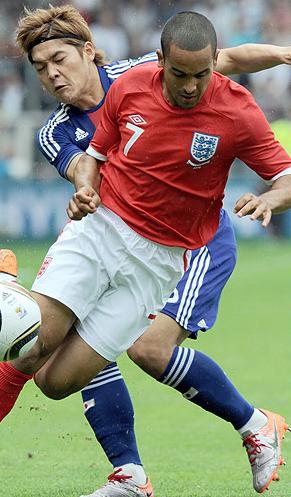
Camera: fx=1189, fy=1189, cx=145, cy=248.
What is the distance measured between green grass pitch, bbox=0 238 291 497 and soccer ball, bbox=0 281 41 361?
3.35ft

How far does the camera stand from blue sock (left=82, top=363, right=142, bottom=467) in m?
5.96

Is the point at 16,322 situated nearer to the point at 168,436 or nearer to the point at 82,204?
the point at 82,204

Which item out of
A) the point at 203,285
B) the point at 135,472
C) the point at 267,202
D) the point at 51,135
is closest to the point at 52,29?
the point at 51,135

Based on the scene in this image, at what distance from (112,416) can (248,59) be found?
1.97 metres

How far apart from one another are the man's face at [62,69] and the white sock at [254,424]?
1865 millimetres

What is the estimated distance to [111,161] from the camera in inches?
218

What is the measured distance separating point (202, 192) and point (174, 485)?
5.39 feet

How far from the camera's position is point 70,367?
5395mm

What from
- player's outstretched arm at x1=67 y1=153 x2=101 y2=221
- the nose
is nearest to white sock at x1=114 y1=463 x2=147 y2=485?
player's outstretched arm at x1=67 y1=153 x2=101 y2=221

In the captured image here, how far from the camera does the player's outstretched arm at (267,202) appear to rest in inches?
191

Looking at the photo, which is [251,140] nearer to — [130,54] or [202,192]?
[202,192]

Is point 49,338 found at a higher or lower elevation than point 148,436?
higher

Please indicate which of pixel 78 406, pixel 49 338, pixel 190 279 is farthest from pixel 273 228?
pixel 49 338

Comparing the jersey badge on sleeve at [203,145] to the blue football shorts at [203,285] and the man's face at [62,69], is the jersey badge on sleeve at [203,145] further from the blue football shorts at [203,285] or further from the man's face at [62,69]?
the blue football shorts at [203,285]
